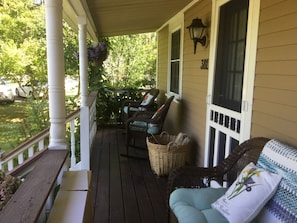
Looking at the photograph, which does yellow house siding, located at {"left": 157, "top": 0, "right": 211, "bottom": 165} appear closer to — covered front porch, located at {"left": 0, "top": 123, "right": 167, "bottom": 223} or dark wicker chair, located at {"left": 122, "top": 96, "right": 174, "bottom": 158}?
dark wicker chair, located at {"left": 122, "top": 96, "right": 174, "bottom": 158}

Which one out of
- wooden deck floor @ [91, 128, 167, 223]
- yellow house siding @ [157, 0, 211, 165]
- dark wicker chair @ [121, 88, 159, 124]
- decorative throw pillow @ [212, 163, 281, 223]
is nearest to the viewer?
decorative throw pillow @ [212, 163, 281, 223]

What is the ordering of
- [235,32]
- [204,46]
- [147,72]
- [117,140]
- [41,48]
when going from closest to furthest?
[235,32]
[204,46]
[117,140]
[41,48]
[147,72]

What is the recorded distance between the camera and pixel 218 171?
7.61ft

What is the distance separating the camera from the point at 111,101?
7172 mm

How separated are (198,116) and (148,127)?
95 cm

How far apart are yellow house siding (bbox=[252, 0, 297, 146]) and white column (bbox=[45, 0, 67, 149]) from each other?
1.52 meters

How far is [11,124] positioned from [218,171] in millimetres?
7392

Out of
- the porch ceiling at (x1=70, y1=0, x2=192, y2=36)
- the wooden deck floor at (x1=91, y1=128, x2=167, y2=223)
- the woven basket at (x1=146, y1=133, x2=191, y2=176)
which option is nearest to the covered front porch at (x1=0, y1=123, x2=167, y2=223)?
the wooden deck floor at (x1=91, y1=128, x2=167, y2=223)

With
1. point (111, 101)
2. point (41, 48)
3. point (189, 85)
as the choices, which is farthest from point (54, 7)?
point (41, 48)

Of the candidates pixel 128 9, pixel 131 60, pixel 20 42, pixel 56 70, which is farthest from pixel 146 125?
pixel 131 60

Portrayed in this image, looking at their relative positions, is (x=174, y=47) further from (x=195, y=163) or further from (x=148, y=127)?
(x=195, y=163)

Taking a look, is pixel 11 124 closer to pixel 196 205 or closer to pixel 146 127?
pixel 146 127

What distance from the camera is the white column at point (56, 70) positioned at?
2.02 m

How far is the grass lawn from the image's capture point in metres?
6.80
